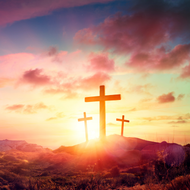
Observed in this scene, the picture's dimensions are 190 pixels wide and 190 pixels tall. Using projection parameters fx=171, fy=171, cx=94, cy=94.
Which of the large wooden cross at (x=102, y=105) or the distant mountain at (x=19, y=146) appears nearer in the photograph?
the large wooden cross at (x=102, y=105)

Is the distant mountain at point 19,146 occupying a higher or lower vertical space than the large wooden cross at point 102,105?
lower

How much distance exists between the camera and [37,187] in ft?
24.3

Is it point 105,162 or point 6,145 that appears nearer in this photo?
point 105,162

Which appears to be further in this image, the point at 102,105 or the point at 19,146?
the point at 19,146

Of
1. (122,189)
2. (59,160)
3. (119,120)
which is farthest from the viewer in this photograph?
(119,120)

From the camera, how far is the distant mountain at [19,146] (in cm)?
2926

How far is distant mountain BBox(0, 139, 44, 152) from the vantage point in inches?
1152

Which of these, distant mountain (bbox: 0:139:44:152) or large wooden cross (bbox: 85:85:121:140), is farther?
distant mountain (bbox: 0:139:44:152)

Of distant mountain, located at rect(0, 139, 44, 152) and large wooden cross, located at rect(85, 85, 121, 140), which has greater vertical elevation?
large wooden cross, located at rect(85, 85, 121, 140)

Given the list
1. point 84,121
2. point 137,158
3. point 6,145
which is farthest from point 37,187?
point 6,145

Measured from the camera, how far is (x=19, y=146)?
3084cm

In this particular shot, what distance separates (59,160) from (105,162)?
6398mm

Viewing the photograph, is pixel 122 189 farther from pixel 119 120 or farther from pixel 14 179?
pixel 119 120

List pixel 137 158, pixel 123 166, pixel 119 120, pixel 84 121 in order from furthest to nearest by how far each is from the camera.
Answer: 1. pixel 119 120
2. pixel 84 121
3. pixel 137 158
4. pixel 123 166
